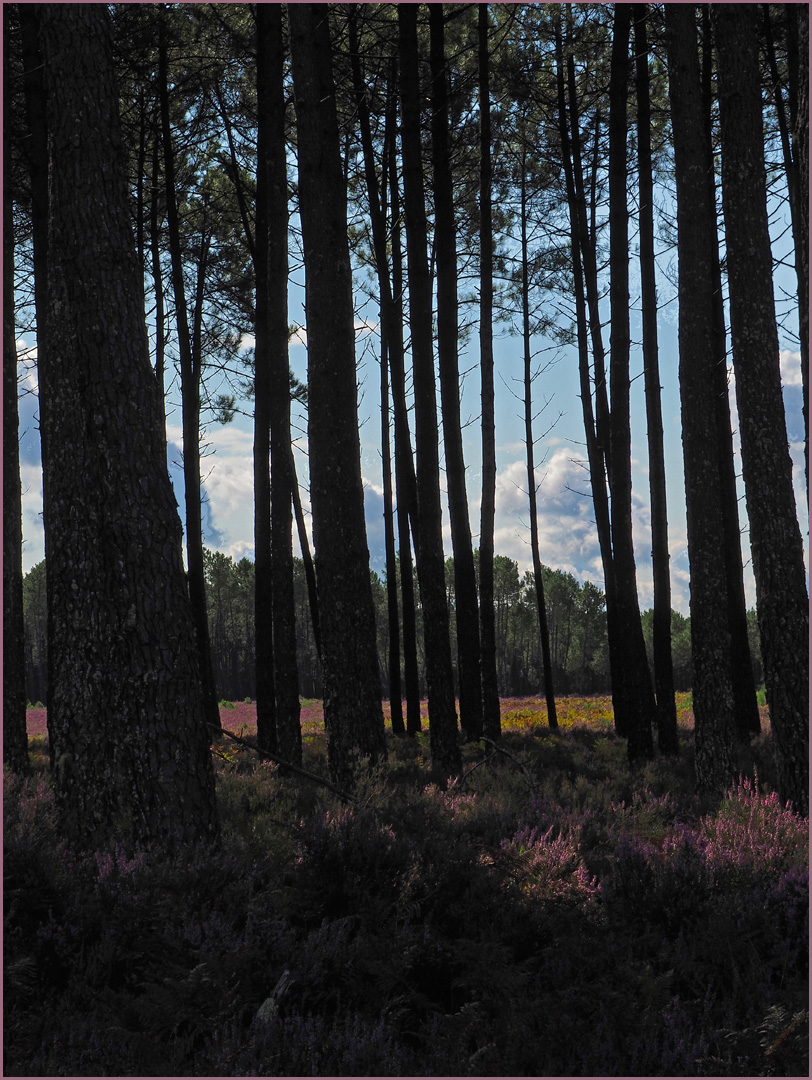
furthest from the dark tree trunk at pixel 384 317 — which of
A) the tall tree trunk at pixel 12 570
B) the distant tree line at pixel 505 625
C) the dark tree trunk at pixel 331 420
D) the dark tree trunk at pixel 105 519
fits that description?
the distant tree line at pixel 505 625

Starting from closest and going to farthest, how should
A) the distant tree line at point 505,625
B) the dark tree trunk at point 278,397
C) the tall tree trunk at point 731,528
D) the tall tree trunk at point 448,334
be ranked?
the dark tree trunk at point 278,397 < the tall tree trunk at point 448,334 < the tall tree trunk at point 731,528 < the distant tree line at point 505,625

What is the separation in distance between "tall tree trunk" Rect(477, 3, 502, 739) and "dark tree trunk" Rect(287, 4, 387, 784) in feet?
16.6

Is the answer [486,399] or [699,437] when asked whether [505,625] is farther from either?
[699,437]

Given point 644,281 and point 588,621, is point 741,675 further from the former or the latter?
point 588,621

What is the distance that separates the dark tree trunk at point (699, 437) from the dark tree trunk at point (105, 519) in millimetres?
5275

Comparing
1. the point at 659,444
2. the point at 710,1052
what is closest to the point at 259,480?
the point at 659,444

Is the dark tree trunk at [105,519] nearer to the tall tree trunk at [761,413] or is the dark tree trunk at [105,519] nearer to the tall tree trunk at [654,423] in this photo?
the tall tree trunk at [761,413]

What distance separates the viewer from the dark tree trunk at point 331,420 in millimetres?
7570

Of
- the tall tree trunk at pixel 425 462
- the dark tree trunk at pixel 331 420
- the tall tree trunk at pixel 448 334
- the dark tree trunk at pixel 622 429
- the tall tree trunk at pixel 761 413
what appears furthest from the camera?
the dark tree trunk at pixel 622 429

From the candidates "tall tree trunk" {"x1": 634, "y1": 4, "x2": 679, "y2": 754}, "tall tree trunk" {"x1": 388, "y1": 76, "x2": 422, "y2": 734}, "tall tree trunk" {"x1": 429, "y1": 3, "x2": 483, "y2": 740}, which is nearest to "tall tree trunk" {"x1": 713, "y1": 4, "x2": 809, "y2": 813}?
"tall tree trunk" {"x1": 429, "y1": 3, "x2": 483, "y2": 740}

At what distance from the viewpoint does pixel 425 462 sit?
1027cm

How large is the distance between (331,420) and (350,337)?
1.07 metres

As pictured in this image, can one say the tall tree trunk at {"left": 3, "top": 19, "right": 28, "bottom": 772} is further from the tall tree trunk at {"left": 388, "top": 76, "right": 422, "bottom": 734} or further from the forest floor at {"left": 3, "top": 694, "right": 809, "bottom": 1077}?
the tall tree trunk at {"left": 388, "top": 76, "right": 422, "bottom": 734}

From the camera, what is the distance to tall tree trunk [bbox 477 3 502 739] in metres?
12.6
